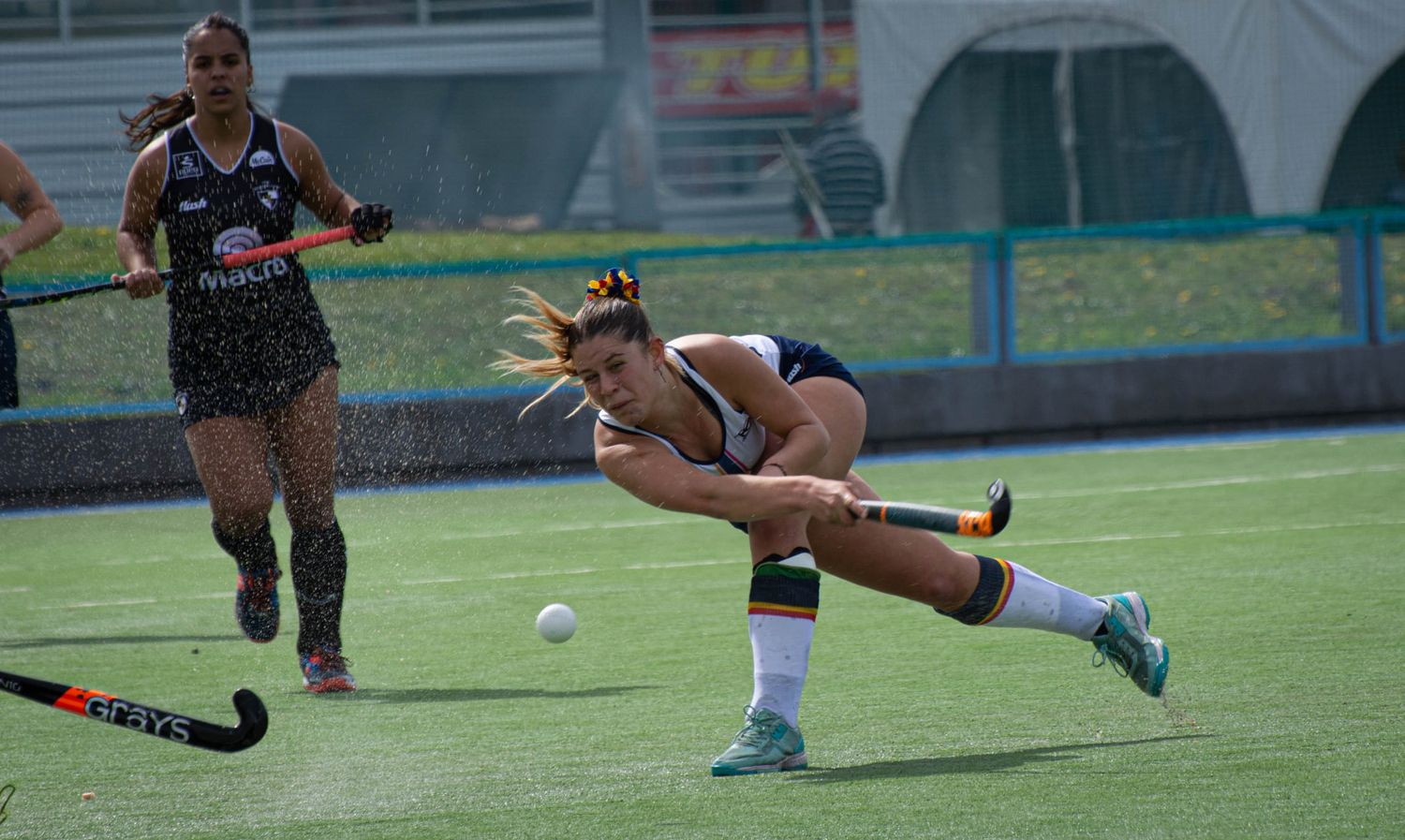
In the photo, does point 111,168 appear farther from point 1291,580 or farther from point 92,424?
point 1291,580

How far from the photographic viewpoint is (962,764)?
141 inches

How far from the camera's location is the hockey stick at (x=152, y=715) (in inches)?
125

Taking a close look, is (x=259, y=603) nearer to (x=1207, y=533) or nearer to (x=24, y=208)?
(x=24, y=208)

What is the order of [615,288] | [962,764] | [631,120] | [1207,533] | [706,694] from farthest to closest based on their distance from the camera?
1. [631,120]
2. [1207,533]
3. [706,694]
4. [615,288]
5. [962,764]

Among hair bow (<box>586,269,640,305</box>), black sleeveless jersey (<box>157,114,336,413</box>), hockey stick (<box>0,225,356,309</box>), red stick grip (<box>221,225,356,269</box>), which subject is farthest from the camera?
black sleeveless jersey (<box>157,114,336,413</box>)

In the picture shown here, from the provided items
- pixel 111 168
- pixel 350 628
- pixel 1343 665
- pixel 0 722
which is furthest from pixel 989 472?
pixel 111 168

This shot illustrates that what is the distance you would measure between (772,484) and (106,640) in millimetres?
3136

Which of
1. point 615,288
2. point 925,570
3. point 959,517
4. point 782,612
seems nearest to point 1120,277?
point 925,570

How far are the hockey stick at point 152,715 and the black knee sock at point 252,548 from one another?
183 cm

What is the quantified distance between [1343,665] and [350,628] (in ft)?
10.6

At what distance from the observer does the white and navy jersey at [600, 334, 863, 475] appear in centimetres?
388

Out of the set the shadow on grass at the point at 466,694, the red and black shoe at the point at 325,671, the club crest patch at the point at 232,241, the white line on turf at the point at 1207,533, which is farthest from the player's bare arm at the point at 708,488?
the white line on turf at the point at 1207,533

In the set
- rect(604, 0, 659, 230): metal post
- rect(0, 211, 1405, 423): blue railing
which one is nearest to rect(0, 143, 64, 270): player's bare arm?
rect(0, 211, 1405, 423): blue railing

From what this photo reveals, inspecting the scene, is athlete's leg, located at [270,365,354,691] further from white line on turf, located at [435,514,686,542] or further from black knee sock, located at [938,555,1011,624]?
white line on turf, located at [435,514,686,542]
